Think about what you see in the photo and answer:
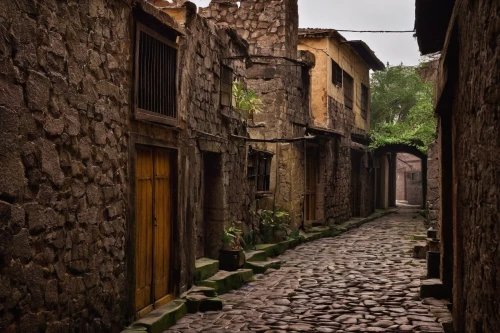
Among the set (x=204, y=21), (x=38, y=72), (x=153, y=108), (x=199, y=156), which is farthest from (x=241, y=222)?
(x=38, y=72)

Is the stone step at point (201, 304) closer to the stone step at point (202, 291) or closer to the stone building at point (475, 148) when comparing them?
the stone step at point (202, 291)

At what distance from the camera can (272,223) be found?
526 inches

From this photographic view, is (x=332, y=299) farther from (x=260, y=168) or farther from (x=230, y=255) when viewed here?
(x=260, y=168)

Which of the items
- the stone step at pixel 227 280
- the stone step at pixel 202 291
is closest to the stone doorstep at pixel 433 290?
the stone step at pixel 227 280

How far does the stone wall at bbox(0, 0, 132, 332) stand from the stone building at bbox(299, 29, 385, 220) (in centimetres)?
1123

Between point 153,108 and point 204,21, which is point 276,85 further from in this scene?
point 153,108

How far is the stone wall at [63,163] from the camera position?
395 centimetres

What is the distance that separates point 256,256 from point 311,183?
6930mm

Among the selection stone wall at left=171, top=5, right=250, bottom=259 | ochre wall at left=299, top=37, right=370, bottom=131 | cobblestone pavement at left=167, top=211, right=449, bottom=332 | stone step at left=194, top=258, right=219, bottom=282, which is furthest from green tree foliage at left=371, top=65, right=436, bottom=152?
stone step at left=194, top=258, right=219, bottom=282

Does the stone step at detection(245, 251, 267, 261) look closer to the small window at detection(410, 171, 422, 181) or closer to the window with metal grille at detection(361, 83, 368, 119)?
the window with metal grille at detection(361, 83, 368, 119)

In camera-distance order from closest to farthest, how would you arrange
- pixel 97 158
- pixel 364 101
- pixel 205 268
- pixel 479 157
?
pixel 479 157 < pixel 97 158 < pixel 205 268 < pixel 364 101

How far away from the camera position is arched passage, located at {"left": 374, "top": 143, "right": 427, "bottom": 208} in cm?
2496

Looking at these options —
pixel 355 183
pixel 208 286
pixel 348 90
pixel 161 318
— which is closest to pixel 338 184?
pixel 355 183

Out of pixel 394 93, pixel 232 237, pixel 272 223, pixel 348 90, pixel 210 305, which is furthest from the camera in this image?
pixel 394 93
